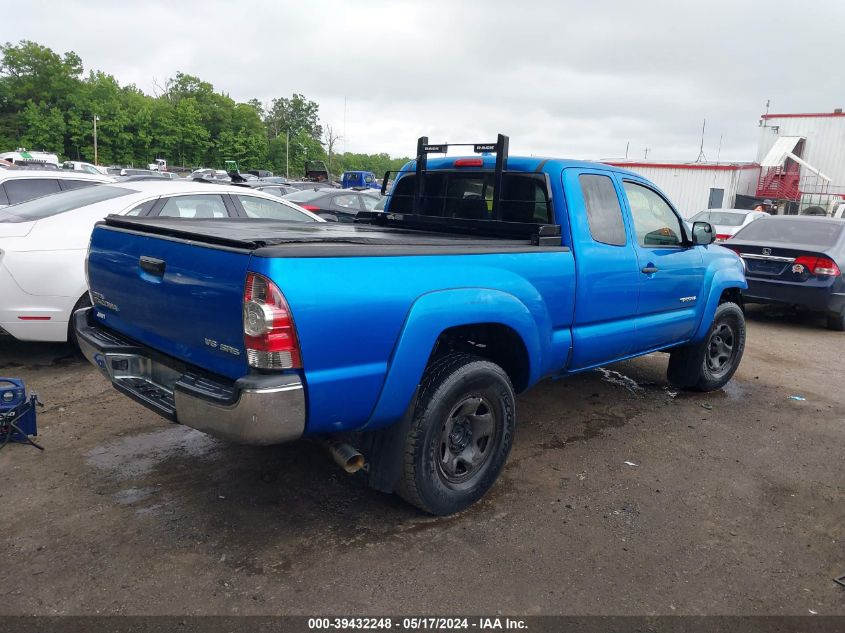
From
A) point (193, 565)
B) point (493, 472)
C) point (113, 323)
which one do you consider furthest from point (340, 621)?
point (113, 323)

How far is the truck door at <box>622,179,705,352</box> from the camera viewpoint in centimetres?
475

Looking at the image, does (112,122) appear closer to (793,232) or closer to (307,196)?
(307,196)

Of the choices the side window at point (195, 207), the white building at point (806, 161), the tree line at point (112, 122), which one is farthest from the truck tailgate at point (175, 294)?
the tree line at point (112, 122)

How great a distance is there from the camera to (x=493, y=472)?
3.72 metres

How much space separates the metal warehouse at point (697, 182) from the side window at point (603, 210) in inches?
1126

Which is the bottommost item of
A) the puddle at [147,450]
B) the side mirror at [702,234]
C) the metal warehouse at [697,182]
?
the puddle at [147,450]

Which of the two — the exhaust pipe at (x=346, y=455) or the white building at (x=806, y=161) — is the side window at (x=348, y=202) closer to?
the exhaust pipe at (x=346, y=455)

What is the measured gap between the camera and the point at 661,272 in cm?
486

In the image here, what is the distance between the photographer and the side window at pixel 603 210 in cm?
433

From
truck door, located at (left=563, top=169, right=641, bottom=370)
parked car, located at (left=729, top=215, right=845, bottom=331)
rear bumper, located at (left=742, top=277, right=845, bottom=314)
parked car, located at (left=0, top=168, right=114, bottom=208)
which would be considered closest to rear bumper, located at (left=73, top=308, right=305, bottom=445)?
truck door, located at (left=563, top=169, right=641, bottom=370)

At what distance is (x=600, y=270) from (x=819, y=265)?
6.16m

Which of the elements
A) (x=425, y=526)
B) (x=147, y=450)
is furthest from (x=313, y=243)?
(x=147, y=450)

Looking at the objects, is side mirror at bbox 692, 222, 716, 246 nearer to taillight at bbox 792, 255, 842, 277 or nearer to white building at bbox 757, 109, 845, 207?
taillight at bbox 792, 255, 842, 277

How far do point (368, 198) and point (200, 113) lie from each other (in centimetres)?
6454
